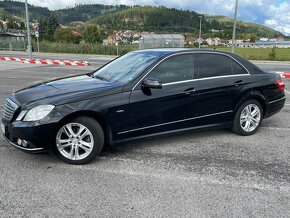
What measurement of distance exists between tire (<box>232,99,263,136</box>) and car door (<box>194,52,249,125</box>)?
206 millimetres

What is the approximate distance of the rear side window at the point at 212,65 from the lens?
15.3 ft

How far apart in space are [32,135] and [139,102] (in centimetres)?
145

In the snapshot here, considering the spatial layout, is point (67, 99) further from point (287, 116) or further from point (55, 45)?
point (55, 45)

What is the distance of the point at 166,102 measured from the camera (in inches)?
166

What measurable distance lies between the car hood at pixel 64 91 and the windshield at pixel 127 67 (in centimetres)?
23

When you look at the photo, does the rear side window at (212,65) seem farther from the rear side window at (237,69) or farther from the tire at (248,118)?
the tire at (248,118)

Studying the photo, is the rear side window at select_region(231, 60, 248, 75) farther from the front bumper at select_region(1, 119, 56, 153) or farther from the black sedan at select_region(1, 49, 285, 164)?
the front bumper at select_region(1, 119, 56, 153)

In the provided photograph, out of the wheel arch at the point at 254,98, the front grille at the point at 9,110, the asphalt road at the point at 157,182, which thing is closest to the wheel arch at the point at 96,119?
the asphalt road at the point at 157,182

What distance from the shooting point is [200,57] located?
4.71 meters

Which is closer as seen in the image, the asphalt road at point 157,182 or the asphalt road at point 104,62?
the asphalt road at point 157,182

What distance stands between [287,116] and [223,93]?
2660mm

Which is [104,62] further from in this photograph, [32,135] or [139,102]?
[32,135]

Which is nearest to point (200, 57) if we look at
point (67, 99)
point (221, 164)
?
point (221, 164)

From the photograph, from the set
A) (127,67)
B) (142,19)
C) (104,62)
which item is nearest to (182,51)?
(127,67)
